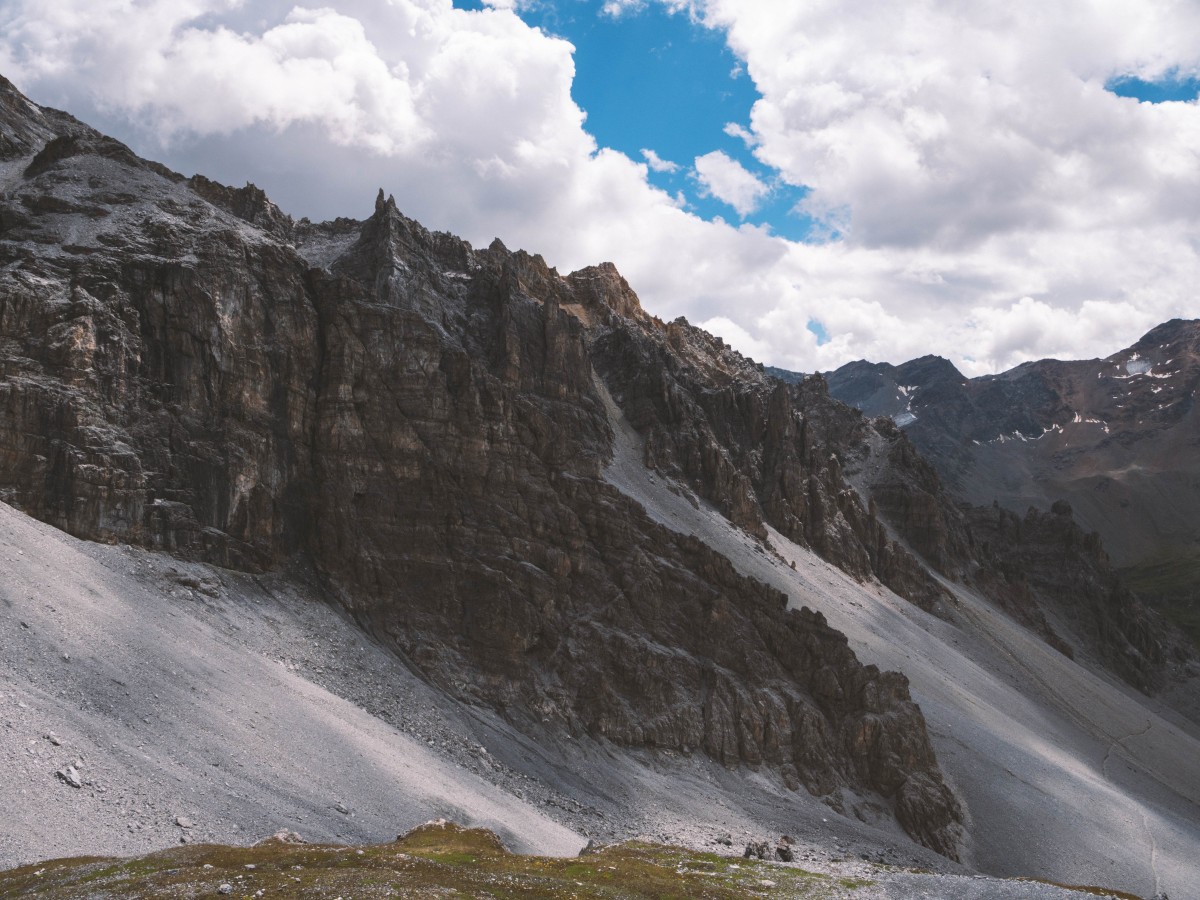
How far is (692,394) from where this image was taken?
547ft

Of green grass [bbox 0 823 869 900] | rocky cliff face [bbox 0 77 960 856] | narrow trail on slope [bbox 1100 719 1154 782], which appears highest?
rocky cliff face [bbox 0 77 960 856]

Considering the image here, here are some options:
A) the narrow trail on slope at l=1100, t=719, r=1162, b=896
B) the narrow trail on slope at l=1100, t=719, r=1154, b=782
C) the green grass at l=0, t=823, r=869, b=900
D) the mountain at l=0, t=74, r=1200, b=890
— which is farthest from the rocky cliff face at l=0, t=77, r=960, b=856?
the narrow trail on slope at l=1100, t=719, r=1154, b=782

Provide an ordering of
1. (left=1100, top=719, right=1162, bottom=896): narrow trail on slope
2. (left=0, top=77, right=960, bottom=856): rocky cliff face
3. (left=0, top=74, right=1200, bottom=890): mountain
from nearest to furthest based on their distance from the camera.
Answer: (left=0, top=74, right=1200, bottom=890): mountain, (left=0, top=77, right=960, bottom=856): rocky cliff face, (left=1100, top=719, right=1162, bottom=896): narrow trail on slope

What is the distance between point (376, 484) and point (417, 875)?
2371 inches

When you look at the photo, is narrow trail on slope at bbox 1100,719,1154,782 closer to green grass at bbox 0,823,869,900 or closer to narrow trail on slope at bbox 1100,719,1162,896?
narrow trail on slope at bbox 1100,719,1162,896

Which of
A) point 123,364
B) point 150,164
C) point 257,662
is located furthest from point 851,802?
point 150,164

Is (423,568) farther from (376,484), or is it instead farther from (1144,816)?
(1144,816)

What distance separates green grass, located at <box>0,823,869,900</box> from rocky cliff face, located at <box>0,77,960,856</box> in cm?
3222

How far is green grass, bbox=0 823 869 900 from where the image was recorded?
34.8 metres

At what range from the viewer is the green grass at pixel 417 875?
34.8 m

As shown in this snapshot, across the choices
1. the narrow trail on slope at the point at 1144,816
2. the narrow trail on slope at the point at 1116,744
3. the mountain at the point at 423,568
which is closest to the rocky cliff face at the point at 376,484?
the mountain at the point at 423,568

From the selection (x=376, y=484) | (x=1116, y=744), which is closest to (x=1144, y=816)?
(x=1116, y=744)

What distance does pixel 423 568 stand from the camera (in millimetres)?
92625

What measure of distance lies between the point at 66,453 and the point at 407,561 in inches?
1249
